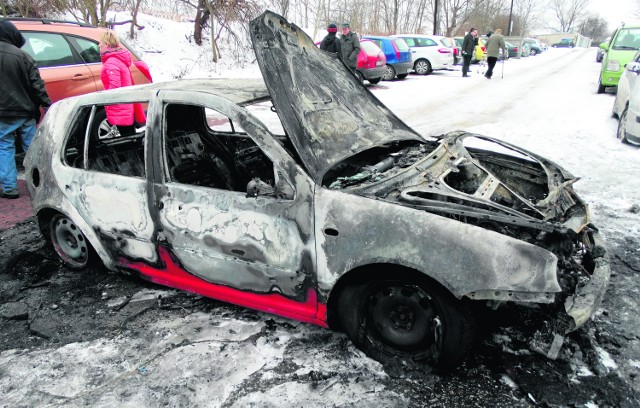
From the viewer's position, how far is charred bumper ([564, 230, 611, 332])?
225cm

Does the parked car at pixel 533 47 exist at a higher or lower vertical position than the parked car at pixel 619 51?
lower

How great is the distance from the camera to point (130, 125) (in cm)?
543

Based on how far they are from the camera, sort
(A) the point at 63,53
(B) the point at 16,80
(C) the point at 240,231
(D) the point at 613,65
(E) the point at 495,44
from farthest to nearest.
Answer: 1. (E) the point at 495,44
2. (D) the point at 613,65
3. (A) the point at 63,53
4. (B) the point at 16,80
5. (C) the point at 240,231

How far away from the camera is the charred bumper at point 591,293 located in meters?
2.25

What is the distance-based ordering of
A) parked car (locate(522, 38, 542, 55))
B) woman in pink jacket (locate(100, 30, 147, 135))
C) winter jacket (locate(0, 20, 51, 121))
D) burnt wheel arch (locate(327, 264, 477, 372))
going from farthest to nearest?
parked car (locate(522, 38, 542, 55)), woman in pink jacket (locate(100, 30, 147, 135)), winter jacket (locate(0, 20, 51, 121)), burnt wheel arch (locate(327, 264, 477, 372))

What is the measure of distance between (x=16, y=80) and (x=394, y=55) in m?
13.8

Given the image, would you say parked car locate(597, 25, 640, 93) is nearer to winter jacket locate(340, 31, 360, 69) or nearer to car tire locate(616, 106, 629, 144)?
car tire locate(616, 106, 629, 144)

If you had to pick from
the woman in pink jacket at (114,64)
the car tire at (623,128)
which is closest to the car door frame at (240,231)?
the woman in pink jacket at (114,64)

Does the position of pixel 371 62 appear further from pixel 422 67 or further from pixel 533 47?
pixel 533 47

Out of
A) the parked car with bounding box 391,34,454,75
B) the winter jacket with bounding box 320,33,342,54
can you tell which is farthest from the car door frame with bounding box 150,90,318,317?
the parked car with bounding box 391,34,454,75

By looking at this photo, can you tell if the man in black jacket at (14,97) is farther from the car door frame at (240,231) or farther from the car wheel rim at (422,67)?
the car wheel rim at (422,67)

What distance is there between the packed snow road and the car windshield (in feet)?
33.3

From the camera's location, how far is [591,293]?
2.38 metres

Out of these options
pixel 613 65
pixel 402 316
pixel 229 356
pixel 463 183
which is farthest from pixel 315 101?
pixel 613 65
